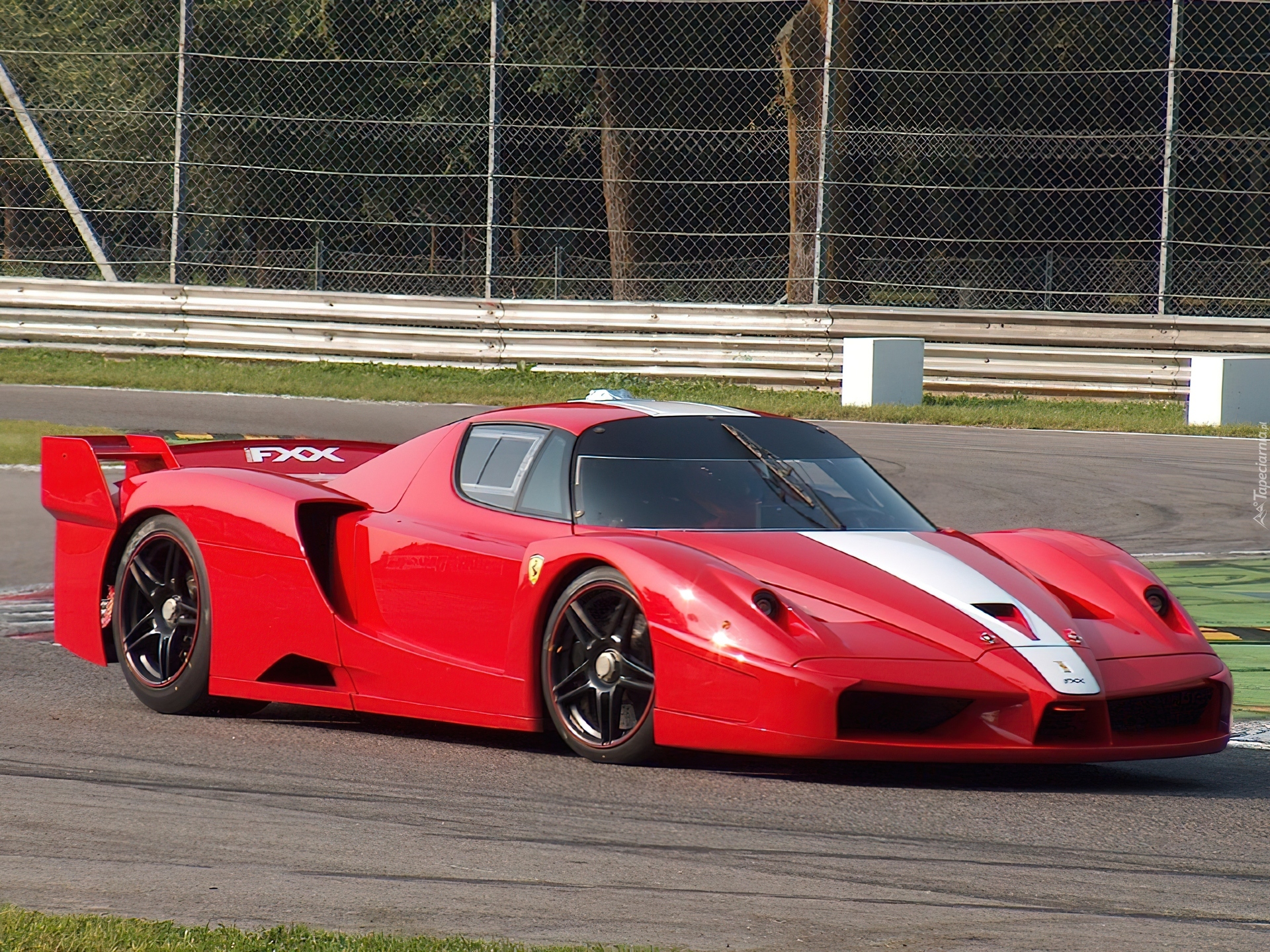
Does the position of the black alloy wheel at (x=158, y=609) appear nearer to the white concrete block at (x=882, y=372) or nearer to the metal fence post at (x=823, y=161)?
the white concrete block at (x=882, y=372)

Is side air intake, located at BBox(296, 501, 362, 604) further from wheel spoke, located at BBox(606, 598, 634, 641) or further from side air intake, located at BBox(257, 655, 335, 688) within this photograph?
wheel spoke, located at BBox(606, 598, 634, 641)

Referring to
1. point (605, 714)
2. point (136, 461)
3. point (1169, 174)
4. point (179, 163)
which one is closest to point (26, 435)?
point (179, 163)

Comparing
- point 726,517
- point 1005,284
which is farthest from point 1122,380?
point 726,517

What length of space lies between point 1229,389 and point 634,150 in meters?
8.18

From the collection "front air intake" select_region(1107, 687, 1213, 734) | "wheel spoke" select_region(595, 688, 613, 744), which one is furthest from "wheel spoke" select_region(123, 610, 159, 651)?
"front air intake" select_region(1107, 687, 1213, 734)

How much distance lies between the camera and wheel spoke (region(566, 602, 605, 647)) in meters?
5.60

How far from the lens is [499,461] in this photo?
6301mm

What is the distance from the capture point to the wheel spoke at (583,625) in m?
5.60

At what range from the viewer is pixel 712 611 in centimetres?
527

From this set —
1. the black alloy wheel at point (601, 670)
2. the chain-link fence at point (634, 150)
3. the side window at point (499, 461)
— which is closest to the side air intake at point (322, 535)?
the side window at point (499, 461)

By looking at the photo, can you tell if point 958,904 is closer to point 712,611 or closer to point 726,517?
point 712,611

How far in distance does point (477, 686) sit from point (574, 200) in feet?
52.8

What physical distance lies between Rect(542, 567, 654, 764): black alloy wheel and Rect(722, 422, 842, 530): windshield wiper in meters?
0.86

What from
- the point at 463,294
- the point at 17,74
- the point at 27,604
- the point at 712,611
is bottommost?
the point at 27,604
